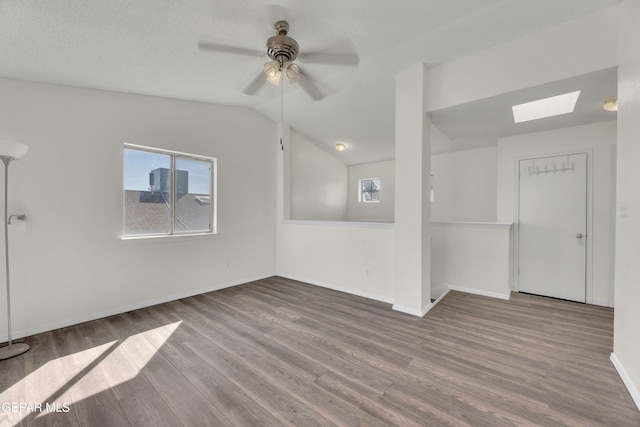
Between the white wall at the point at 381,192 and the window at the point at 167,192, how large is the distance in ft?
12.1

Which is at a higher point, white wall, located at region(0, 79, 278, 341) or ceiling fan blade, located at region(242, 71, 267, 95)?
ceiling fan blade, located at region(242, 71, 267, 95)

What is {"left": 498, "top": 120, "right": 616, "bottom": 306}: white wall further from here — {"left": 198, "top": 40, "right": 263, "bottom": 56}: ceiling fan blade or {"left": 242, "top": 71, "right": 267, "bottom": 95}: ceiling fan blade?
{"left": 198, "top": 40, "right": 263, "bottom": 56}: ceiling fan blade

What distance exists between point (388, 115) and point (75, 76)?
12.2 ft

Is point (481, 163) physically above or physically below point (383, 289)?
above

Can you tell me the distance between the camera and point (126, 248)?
3.13 m

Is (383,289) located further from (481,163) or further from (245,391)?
(481,163)

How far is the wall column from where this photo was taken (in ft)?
9.68

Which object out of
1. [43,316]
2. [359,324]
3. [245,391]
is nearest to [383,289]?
[359,324]

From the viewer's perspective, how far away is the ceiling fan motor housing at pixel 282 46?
1.96 m

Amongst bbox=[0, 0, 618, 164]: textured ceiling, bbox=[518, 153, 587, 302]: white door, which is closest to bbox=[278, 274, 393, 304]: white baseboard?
bbox=[518, 153, 587, 302]: white door

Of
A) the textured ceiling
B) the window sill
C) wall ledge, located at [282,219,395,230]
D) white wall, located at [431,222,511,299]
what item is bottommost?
white wall, located at [431,222,511,299]

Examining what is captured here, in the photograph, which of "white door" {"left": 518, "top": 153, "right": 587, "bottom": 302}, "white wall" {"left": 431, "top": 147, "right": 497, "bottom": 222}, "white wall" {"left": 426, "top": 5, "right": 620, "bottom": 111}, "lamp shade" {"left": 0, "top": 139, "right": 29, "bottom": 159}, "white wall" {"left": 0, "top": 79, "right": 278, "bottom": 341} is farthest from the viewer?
"white wall" {"left": 431, "top": 147, "right": 497, "bottom": 222}

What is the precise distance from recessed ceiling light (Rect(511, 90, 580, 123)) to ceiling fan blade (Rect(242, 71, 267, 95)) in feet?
9.16

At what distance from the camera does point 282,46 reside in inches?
78.0
